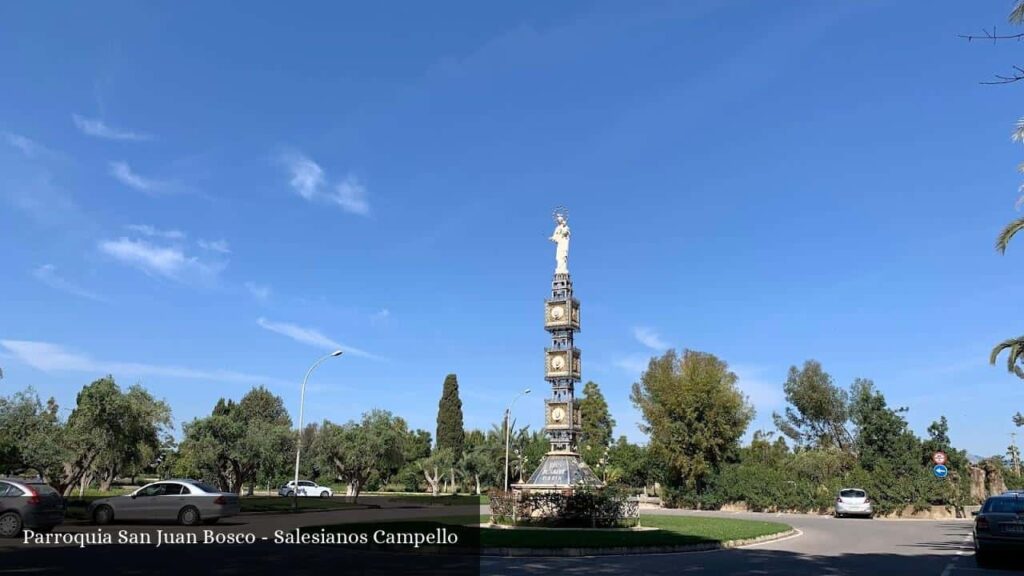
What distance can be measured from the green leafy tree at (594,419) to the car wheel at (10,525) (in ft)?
224

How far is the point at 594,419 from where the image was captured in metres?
88.6

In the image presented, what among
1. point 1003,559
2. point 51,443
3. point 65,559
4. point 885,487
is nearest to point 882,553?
point 1003,559

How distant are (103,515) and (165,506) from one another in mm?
1901

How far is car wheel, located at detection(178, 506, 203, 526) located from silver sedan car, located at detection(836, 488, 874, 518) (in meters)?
32.0

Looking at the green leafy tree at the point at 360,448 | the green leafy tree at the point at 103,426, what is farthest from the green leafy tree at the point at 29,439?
the green leafy tree at the point at 360,448

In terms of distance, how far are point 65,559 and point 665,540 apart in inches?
556

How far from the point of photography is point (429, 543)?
17875mm

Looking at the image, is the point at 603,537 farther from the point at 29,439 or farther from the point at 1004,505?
the point at 29,439

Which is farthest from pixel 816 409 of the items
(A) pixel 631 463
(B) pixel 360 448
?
(B) pixel 360 448

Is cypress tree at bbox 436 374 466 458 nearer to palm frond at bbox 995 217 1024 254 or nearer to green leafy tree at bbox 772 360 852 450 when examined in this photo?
green leafy tree at bbox 772 360 852 450

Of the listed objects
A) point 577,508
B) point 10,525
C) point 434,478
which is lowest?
point 434,478

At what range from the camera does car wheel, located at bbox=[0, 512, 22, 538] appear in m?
17.8

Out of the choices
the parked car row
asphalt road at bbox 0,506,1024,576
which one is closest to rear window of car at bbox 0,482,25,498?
asphalt road at bbox 0,506,1024,576

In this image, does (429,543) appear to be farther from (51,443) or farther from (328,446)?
(328,446)
